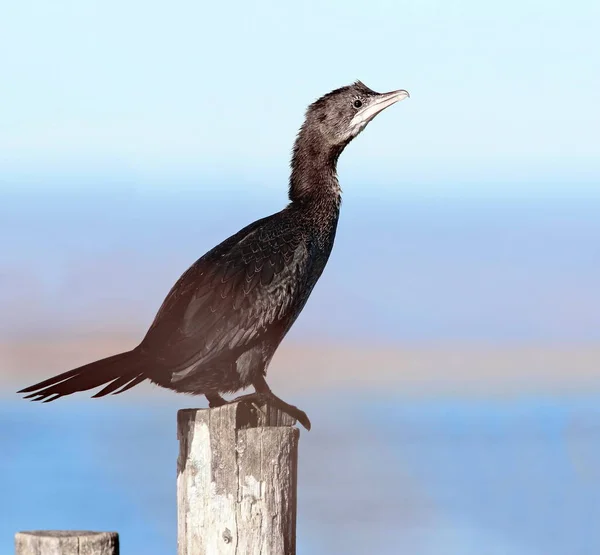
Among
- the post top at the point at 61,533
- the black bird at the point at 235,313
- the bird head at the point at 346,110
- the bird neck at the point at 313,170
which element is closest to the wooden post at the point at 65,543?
the post top at the point at 61,533

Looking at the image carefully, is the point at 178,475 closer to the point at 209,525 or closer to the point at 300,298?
the point at 209,525

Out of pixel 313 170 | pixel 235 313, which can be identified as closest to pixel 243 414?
pixel 235 313

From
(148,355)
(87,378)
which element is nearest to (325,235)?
(148,355)

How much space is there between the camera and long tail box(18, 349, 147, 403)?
4168 millimetres

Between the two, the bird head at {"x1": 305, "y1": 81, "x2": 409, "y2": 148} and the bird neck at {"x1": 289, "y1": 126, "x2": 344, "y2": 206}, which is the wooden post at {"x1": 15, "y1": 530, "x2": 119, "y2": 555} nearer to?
the bird neck at {"x1": 289, "y1": 126, "x2": 344, "y2": 206}

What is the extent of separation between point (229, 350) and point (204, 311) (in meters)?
0.22

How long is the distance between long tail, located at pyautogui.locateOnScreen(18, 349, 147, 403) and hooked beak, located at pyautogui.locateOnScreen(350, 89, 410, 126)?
2070mm

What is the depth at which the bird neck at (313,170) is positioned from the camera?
17.9 ft

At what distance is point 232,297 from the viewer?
4.75 metres

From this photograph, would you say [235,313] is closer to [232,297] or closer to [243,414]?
[232,297]

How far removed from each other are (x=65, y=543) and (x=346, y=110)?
332cm

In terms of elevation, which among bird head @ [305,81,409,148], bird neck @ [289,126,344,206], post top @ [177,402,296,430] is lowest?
post top @ [177,402,296,430]

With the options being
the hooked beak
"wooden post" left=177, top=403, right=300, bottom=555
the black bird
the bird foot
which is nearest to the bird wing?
the black bird

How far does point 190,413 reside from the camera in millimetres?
3922
